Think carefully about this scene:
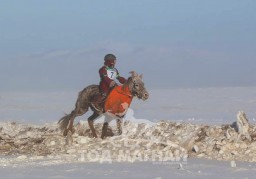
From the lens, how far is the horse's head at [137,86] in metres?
12.5

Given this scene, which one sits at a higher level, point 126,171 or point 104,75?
point 104,75

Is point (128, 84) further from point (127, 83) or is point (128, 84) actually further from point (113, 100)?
point (113, 100)

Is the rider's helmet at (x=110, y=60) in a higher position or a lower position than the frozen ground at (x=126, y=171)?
higher

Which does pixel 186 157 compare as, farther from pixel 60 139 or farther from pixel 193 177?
pixel 60 139

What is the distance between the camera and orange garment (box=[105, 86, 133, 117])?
1262 centimetres

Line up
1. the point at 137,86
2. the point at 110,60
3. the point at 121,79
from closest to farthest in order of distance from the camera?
the point at 137,86 → the point at 110,60 → the point at 121,79

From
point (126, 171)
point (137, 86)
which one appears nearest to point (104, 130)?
point (137, 86)

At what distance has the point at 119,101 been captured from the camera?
12680 millimetres

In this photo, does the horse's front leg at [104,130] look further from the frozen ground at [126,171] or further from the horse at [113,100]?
the frozen ground at [126,171]

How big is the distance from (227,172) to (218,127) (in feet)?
14.1

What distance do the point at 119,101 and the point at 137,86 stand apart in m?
0.56

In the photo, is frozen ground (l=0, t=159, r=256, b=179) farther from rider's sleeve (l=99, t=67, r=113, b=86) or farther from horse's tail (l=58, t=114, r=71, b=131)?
horse's tail (l=58, t=114, r=71, b=131)

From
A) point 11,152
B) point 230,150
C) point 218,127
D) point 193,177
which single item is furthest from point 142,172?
point 11,152

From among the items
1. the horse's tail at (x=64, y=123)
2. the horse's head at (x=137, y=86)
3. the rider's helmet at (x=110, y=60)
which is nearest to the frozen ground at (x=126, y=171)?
the horse's head at (x=137, y=86)
